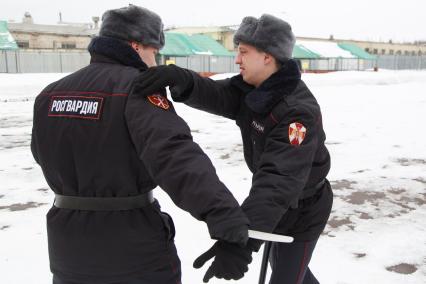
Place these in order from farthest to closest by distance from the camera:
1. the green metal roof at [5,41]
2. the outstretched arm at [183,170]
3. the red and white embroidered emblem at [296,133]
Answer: the green metal roof at [5,41] < the red and white embroidered emblem at [296,133] < the outstretched arm at [183,170]

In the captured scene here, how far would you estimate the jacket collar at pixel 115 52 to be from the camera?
1771 millimetres

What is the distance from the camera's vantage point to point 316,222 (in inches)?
90.5

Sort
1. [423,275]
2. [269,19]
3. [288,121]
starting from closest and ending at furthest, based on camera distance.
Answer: [288,121]
[269,19]
[423,275]

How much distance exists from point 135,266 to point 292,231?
33.8 inches

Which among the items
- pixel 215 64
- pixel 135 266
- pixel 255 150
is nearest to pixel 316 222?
pixel 255 150

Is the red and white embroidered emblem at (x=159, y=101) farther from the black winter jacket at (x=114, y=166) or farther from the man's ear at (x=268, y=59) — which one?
the man's ear at (x=268, y=59)

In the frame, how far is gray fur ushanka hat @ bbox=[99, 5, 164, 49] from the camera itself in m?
1.80

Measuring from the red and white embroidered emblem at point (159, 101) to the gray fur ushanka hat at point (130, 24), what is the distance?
305mm

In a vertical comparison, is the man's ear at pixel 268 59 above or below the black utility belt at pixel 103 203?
above

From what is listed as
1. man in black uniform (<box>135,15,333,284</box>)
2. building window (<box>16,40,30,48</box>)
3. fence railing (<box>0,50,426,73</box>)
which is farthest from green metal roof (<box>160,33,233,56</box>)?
man in black uniform (<box>135,15,333,284</box>)

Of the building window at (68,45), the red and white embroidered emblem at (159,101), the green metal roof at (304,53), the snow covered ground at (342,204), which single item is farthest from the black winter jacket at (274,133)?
the building window at (68,45)

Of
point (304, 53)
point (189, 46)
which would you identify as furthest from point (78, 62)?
point (304, 53)

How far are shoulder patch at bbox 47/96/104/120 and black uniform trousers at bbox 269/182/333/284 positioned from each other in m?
1.08

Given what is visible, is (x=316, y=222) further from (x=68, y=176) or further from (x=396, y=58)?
(x=396, y=58)
